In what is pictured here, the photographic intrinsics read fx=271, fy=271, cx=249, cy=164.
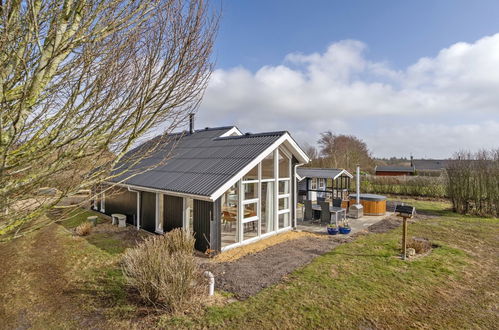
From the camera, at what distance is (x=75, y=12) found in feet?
9.98

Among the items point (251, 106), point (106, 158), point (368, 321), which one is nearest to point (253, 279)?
point (368, 321)

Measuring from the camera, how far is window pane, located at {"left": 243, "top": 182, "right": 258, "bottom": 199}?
9.79m

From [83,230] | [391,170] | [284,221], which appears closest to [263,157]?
[284,221]

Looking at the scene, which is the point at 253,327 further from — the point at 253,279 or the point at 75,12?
the point at 75,12

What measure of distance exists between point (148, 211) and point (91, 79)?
Result: 8127 mm

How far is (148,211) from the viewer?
1078 cm

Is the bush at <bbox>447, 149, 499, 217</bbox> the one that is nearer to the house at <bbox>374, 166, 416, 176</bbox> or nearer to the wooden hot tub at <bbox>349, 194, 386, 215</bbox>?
the wooden hot tub at <bbox>349, 194, 386, 215</bbox>

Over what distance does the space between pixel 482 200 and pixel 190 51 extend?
18.8 m

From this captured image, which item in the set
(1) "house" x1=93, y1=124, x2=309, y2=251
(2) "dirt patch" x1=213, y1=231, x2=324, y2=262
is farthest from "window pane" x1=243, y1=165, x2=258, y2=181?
(2) "dirt patch" x1=213, y1=231, x2=324, y2=262

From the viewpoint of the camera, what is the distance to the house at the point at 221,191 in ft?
27.5

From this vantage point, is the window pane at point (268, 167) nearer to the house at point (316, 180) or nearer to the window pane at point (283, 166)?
the window pane at point (283, 166)

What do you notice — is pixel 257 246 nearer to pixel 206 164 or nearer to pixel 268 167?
pixel 268 167

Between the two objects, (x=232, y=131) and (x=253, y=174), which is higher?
(x=232, y=131)

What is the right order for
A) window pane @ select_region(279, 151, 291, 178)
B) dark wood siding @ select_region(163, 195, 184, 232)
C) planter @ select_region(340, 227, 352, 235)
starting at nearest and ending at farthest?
1. dark wood siding @ select_region(163, 195, 184, 232)
2. window pane @ select_region(279, 151, 291, 178)
3. planter @ select_region(340, 227, 352, 235)
